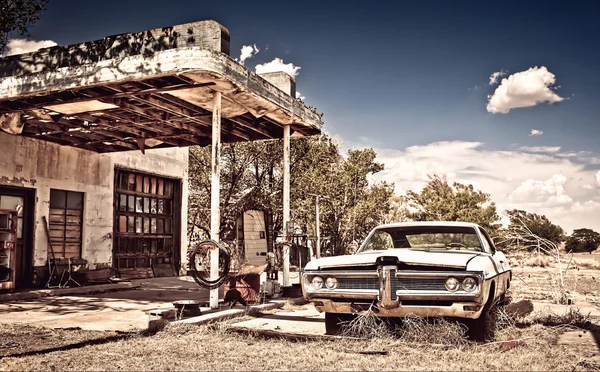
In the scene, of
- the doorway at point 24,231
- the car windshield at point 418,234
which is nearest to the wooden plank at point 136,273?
the doorway at point 24,231

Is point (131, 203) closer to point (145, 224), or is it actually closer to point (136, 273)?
point (145, 224)

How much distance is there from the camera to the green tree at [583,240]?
3569 cm

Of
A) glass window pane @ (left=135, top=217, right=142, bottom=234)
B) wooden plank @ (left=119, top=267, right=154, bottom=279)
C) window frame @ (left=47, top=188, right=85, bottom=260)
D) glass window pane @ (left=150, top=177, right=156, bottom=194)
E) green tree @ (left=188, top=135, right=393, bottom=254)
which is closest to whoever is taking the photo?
window frame @ (left=47, top=188, right=85, bottom=260)

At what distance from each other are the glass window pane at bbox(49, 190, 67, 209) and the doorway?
2.04ft

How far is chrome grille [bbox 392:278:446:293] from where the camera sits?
5.58 metres

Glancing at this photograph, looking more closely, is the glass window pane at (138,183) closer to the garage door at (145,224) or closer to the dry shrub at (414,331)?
the garage door at (145,224)

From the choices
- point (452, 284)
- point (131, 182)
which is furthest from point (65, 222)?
point (452, 284)

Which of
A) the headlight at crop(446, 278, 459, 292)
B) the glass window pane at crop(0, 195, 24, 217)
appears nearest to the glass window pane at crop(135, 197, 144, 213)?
the glass window pane at crop(0, 195, 24, 217)

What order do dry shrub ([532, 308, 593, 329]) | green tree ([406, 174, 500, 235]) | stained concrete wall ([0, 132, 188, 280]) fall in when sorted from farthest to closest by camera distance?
green tree ([406, 174, 500, 235])
stained concrete wall ([0, 132, 188, 280])
dry shrub ([532, 308, 593, 329])

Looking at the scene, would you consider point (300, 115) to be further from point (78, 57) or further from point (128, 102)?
point (78, 57)

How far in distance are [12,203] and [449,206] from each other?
23.5 m

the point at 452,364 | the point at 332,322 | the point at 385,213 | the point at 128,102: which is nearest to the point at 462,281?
the point at 452,364

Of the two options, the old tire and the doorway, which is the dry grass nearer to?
the old tire

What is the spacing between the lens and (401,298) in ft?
18.6
